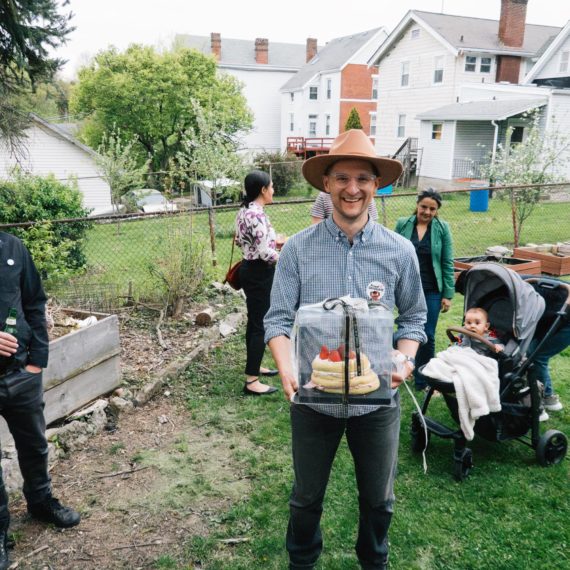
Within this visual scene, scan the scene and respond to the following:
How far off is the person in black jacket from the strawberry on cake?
1.65 metres

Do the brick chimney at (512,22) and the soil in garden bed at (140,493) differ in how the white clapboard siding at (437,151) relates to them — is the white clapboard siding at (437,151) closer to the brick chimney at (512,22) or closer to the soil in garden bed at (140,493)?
the brick chimney at (512,22)

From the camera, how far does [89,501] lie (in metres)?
3.37

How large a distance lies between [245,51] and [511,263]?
4583 cm

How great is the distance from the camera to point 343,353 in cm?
203

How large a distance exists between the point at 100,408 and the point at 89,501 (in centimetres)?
102

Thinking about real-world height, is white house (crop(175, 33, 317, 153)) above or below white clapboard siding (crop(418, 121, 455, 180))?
above

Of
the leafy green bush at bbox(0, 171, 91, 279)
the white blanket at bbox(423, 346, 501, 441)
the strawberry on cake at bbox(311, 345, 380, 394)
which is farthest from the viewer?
the leafy green bush at bbox(0, 171, 91, 279)

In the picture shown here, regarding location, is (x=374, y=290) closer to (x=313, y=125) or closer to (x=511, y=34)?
(x=511, y=34)

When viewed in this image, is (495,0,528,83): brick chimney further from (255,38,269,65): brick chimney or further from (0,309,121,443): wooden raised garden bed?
(0,309,121,443): wooden raised garden bed

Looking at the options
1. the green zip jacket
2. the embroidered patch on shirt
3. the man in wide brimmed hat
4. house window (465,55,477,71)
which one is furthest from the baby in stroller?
house window (465,55,477,71)

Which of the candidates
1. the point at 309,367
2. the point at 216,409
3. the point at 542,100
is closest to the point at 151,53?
the point at 542,100

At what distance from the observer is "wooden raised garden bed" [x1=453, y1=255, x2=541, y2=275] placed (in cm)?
830

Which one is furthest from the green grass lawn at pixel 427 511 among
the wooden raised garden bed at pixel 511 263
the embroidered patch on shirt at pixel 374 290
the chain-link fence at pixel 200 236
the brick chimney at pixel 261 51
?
the brick chimney at pixel 261 51

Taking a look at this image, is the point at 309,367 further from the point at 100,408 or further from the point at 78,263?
the point at 78,263
